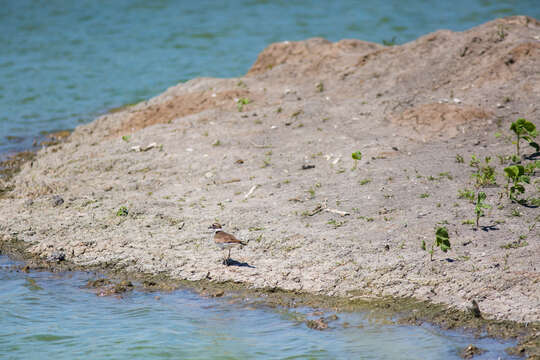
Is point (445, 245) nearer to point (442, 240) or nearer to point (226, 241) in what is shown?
point (442, 240)

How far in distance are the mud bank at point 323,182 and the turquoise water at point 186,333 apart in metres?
0.54

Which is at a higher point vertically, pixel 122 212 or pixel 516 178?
pixel 516 178

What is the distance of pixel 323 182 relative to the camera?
9.49 metres

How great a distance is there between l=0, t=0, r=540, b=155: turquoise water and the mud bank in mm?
5299

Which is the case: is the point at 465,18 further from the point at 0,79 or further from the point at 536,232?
the point at 536,232

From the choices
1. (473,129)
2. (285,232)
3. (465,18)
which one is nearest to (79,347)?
(285,232)

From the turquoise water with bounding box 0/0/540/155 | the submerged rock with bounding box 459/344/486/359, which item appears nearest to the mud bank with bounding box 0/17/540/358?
the submerged rock with bounding box 459/344/486/359

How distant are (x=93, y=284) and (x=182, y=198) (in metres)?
2.25

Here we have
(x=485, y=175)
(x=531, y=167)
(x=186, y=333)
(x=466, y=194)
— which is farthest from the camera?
(x=485, y=175)

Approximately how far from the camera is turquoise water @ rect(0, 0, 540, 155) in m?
20.1

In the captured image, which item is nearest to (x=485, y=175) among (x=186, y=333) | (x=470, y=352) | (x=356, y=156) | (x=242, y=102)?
(x=356, y=156)

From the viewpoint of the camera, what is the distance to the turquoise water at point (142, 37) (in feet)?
66.0

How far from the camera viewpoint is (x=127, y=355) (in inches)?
243

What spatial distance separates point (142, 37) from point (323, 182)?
70.4 ft
